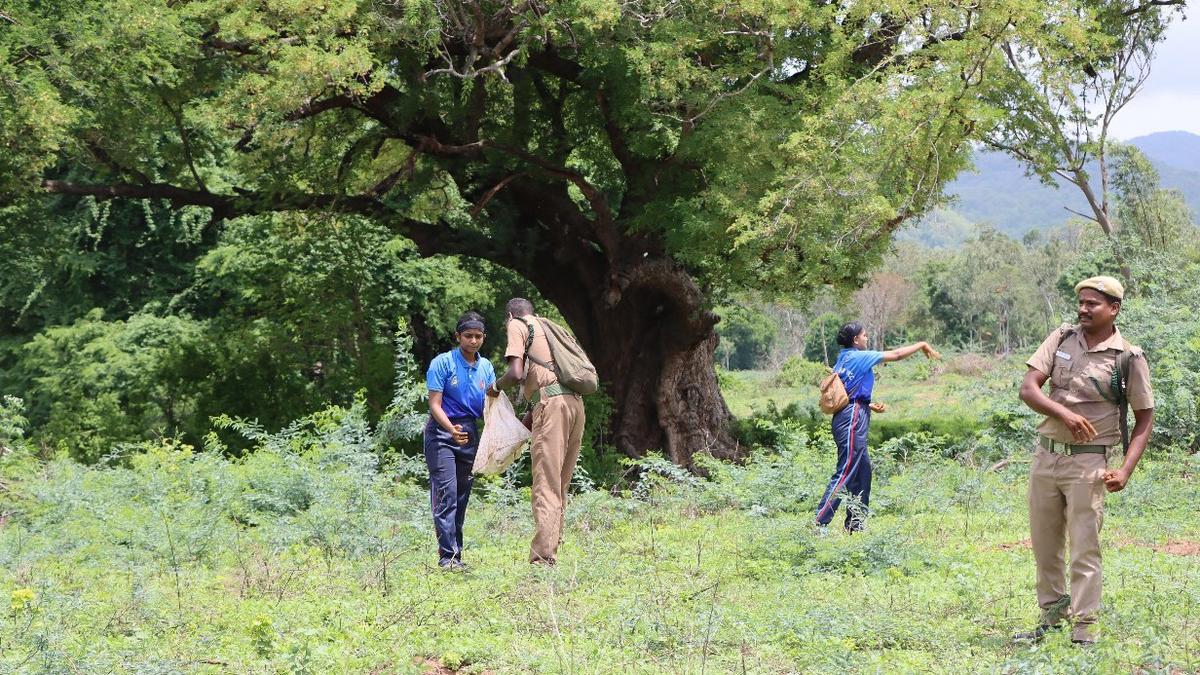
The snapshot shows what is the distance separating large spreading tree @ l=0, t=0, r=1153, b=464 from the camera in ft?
44.1

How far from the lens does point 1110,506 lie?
10.5m

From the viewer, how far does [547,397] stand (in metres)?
8.05

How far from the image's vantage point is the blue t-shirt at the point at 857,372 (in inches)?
357

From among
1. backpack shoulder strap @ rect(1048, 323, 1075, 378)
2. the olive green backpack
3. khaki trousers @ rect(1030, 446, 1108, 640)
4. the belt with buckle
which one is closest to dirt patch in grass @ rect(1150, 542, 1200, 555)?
khaki trousers @ rect(1030, 446, 1108, 640)

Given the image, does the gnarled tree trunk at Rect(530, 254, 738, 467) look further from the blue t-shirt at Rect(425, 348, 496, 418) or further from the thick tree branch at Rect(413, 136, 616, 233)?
the blue t-shirt at Rect(425, 348, 496, 418)

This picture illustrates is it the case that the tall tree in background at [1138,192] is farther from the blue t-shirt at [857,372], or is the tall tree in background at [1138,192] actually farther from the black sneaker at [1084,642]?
the black sneaker at [1084,642]

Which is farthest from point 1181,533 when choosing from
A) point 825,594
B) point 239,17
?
point 239,17

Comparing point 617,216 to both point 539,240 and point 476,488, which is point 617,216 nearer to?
point 539,240

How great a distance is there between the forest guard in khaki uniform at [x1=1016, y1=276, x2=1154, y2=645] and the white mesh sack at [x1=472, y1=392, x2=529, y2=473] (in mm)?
3415

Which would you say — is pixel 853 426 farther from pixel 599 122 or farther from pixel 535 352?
pixel 599 122

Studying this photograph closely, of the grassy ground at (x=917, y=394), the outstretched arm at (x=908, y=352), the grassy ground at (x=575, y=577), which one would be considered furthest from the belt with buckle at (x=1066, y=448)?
the grassy ground at (x=917, y=394)

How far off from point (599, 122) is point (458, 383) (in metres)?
10.2

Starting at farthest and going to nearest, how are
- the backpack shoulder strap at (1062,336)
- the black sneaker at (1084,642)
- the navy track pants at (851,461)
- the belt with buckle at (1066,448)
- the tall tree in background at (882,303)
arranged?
the tall tree in background at (882,303), the navy track pants at (851,461), the backpack shoulder strap at (1062,336), the belt with buckle at (1066,448), the black sneaker at (1084,642)

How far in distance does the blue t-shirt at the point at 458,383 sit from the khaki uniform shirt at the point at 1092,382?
3.68m
